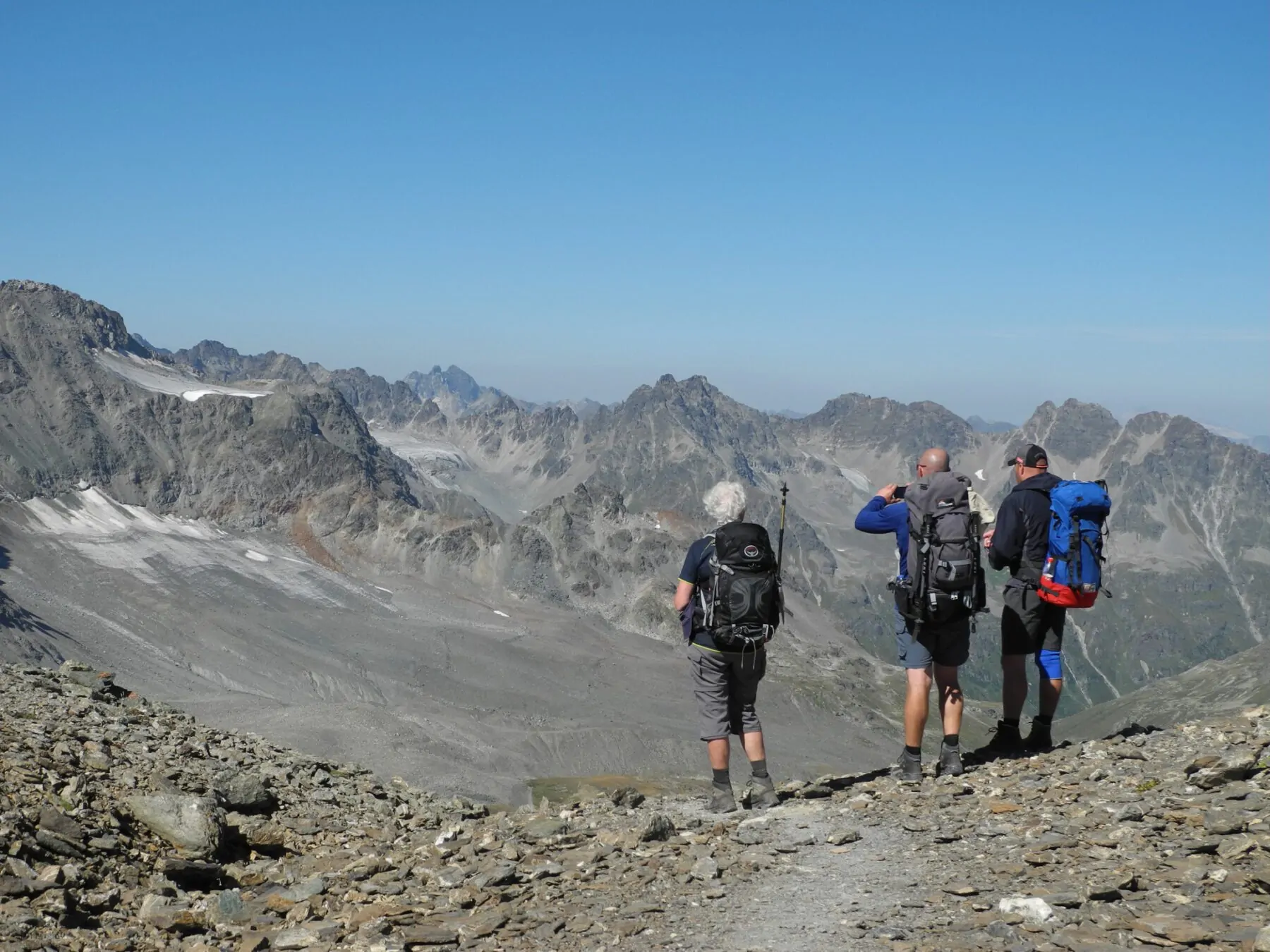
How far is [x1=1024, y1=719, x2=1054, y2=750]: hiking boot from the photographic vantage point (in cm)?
1474

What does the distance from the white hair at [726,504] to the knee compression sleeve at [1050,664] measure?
4.90m

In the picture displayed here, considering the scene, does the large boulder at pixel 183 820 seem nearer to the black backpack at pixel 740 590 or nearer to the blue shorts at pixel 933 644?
the black backpack at pixel 740 590

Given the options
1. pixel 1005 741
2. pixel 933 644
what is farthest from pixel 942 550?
pixel 1005 741

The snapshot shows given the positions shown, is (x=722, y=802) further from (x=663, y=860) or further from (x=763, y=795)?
(x=663, y=860)

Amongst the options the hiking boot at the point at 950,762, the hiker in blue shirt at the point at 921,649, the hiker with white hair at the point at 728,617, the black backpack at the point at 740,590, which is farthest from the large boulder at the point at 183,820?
the hiking boot at the point at 950,762

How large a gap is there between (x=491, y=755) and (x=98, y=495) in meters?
126

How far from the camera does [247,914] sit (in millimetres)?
10258

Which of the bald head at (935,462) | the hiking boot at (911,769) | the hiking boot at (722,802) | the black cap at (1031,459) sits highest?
the black cap at (1031,459)

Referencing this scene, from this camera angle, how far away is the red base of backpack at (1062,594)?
13.6 metres

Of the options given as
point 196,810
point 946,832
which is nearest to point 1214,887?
point 946,832

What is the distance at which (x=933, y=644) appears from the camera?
1343 cm

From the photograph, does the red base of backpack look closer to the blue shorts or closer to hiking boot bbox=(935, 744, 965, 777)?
the blue shorts

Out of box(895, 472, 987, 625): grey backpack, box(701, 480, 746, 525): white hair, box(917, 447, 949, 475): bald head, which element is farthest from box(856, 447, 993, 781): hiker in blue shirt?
box(701, 480, 746, 525): white hair

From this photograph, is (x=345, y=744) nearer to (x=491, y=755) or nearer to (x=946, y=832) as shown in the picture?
(x=491, y=755)
